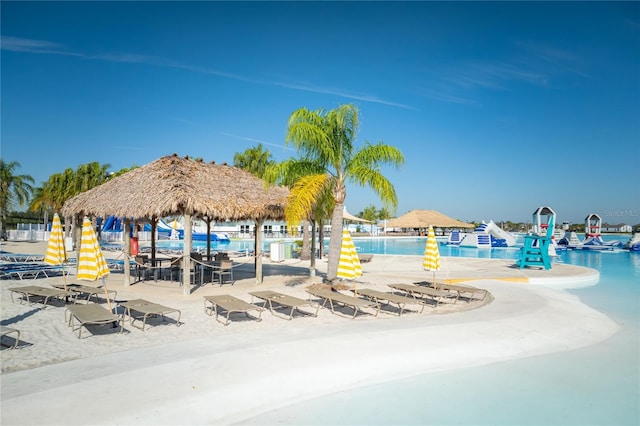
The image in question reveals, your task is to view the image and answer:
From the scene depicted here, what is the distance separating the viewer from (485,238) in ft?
129

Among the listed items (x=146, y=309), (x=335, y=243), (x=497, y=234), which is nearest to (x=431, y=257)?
(x=335, y=243)

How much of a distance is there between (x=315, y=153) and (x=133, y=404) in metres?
8.73

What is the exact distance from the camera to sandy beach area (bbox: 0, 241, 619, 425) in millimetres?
4508

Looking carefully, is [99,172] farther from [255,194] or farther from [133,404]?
[133,404]

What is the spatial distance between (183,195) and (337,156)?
4441 mm

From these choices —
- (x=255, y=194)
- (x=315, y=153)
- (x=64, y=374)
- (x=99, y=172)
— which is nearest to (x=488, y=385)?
(x=64, y=374)

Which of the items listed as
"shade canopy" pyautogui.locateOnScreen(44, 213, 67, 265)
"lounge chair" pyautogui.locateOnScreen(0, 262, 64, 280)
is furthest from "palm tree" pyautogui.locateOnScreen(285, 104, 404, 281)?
"lounge chair" pyautogui.locateOnScreen(0, 262, 64, 280)

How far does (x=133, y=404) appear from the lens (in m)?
4.46

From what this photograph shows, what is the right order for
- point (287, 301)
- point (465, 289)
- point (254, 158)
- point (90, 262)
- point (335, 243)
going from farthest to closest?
point (254, 158), point (335, 243), point (465, 289), point (287, 301), point (90, 262)

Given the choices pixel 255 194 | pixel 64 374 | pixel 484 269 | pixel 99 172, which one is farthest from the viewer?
pixel 99 172

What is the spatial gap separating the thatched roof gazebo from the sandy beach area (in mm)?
2304

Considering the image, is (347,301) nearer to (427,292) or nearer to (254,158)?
(427,292)

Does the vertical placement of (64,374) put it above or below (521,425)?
above

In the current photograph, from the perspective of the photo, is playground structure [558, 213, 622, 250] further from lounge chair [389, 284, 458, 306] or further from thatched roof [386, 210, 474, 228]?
lounge chair [389, 284, 458, 306]
